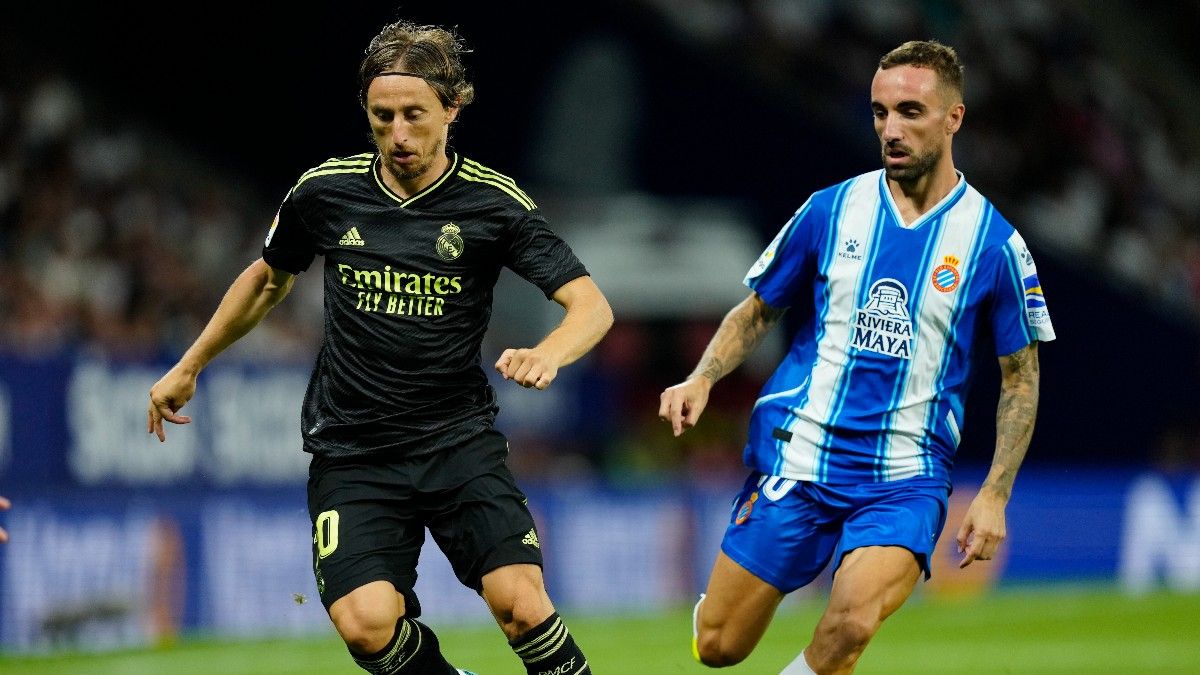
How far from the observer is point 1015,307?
248 inches

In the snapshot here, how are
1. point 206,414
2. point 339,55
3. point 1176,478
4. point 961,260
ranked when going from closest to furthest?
point 961,260
point 206,414
point 1176,478
point 339,55

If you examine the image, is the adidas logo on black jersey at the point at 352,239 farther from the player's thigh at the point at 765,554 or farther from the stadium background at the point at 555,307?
the stadium background at the point at 555,307

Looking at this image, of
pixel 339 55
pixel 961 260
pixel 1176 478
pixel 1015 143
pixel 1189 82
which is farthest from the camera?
pixel 1189 82

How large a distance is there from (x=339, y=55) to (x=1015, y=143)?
7.82 meters

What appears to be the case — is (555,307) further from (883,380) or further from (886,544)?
(886,544)

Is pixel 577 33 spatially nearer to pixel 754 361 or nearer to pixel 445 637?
pixel 754 361

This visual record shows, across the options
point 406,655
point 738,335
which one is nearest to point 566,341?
point 738,335

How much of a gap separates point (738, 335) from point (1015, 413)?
39.8 inches

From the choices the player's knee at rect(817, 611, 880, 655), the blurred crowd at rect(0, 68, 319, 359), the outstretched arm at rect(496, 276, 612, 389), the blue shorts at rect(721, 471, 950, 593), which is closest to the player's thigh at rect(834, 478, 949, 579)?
the blue shorts at rect(721, 471, 950, 593)

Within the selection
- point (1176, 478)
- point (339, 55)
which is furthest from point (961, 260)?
point (339, 55)

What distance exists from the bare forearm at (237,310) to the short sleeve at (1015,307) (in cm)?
245

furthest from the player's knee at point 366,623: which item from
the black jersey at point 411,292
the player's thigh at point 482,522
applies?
the black jersey at point 411,292

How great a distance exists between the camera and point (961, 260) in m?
6.32

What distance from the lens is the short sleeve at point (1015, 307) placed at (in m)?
6.30
